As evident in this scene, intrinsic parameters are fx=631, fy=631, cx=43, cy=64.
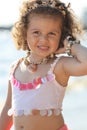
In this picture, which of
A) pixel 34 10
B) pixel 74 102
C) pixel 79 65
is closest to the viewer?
pixel 79 65

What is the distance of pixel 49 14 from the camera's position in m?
3.63

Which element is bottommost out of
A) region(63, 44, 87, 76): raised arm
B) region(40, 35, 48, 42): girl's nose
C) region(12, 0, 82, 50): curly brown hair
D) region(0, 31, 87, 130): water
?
region(0, 31, 87, 130): water

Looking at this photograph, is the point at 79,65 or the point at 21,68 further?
the point at 21,68

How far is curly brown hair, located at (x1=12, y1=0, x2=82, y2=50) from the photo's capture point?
3.67m

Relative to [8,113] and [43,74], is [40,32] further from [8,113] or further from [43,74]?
[8,113]

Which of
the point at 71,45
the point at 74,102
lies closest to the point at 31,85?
the point at 71,45

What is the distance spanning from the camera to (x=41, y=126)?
3633 millimetres

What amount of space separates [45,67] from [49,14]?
311mm

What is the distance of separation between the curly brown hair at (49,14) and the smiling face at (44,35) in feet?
0.12

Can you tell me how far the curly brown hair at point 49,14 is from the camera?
3674 millimetres

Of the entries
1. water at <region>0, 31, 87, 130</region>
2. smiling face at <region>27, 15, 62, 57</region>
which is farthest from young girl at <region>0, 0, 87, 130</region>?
water at <region>0, 31, 87, 130</region>

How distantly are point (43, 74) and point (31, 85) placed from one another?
0.10 metres

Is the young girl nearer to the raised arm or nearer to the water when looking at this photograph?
the raised arm

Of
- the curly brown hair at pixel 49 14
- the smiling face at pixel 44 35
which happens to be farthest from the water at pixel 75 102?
the smiling face at pixel 44 35
